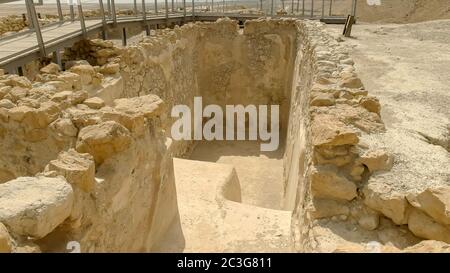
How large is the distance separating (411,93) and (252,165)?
4975 millimetres

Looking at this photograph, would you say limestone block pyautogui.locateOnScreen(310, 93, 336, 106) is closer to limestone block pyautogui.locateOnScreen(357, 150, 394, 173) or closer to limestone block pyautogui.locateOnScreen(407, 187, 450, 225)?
limestone block pyautogui.locateOnScreen(357, 150, 394, 173)

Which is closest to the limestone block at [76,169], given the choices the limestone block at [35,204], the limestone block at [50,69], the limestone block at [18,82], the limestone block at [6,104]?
the limestone block at [35,204]

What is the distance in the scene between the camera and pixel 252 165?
33.2 ft

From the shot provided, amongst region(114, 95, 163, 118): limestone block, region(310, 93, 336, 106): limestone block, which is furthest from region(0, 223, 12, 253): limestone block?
region(310, 93, 336, 106): limestone block

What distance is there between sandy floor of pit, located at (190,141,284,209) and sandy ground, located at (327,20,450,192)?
3.21 meters

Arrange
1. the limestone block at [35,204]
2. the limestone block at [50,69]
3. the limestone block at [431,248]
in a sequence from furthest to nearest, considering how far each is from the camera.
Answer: the limestone block at [50,69]
the limestone block at [35,204]
the limestone block at [431,248]

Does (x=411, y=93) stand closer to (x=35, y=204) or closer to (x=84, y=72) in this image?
(x=84, y=72)

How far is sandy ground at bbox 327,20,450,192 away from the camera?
125 inches

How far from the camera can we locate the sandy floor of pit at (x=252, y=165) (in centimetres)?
866

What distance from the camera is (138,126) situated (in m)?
4.17

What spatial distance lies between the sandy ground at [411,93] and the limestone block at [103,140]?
225cm

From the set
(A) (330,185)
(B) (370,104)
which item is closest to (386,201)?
(A) (330,185)

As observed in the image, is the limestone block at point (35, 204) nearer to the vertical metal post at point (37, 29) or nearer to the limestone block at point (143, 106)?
the limestone block at point (143, 106)
